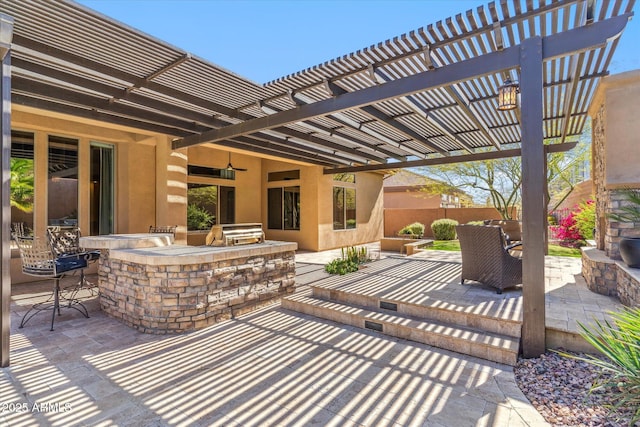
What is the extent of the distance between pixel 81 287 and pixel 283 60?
729 centimetres

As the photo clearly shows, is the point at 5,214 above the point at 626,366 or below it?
above

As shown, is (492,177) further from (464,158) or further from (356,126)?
(356,126)

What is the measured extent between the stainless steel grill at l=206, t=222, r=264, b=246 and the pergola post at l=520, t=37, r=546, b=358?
4066mm

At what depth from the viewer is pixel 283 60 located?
8914 mm

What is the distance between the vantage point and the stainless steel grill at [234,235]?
5203mm

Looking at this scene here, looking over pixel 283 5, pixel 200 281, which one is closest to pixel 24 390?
pixel 200 281

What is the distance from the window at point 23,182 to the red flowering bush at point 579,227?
12.8 metres

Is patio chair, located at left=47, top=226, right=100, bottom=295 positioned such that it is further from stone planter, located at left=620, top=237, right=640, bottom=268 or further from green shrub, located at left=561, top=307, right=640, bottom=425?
stone planter, located at left=620, top=237, right=640, bottom=268

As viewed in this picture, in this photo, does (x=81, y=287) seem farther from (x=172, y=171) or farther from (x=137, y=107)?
(x=137, y=107)

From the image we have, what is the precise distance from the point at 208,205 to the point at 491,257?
8202 mm

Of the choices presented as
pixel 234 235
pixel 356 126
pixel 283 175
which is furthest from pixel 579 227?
pixel 234 235

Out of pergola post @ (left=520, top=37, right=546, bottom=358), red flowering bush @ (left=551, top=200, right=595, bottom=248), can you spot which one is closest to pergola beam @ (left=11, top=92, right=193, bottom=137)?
pergola post @ (left=520, top=37, right=546, bottom=358)

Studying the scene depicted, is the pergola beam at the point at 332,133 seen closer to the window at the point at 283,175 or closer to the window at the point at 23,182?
the window at the point at 23,182

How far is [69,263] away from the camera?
14.1ft
